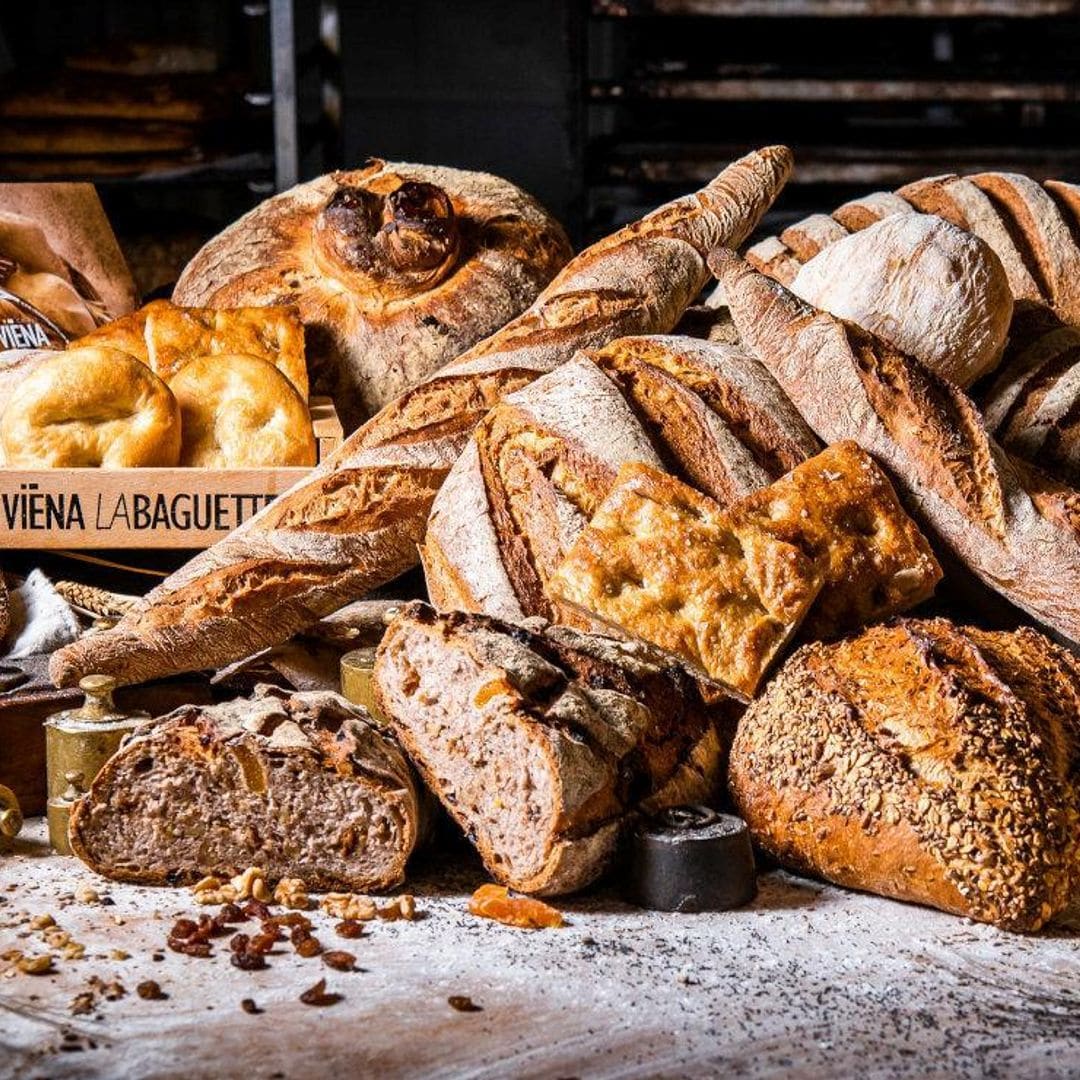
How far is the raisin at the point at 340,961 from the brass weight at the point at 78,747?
1.54 ft

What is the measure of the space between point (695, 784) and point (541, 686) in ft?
0.82

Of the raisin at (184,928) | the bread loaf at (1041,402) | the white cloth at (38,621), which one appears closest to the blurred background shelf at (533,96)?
the white cloth at (38,621)

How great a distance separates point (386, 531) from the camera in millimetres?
2400

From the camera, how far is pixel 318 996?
1546mm

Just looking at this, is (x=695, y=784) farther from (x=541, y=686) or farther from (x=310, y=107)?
(x=310, y=107)

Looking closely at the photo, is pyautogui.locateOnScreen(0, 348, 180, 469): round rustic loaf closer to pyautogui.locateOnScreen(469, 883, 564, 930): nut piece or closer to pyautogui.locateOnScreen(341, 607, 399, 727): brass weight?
pyautogui.locateOnScreen(341, 607, 399, 727): brass weight

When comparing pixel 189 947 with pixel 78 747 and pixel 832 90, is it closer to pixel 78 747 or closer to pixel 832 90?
pixel 78 747

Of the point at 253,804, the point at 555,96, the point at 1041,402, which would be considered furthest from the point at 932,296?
the point at 555,96

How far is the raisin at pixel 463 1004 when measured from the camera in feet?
5.04

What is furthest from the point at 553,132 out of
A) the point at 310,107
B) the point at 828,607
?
the point at 828,607

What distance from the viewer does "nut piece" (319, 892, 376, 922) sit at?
5.76 feet

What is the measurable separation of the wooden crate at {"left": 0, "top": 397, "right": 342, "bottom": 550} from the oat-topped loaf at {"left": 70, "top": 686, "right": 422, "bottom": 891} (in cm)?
76

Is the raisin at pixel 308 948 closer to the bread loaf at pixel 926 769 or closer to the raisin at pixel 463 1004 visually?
the raisin at pixel 463 1004

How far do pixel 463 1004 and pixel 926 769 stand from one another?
578 millimetres
